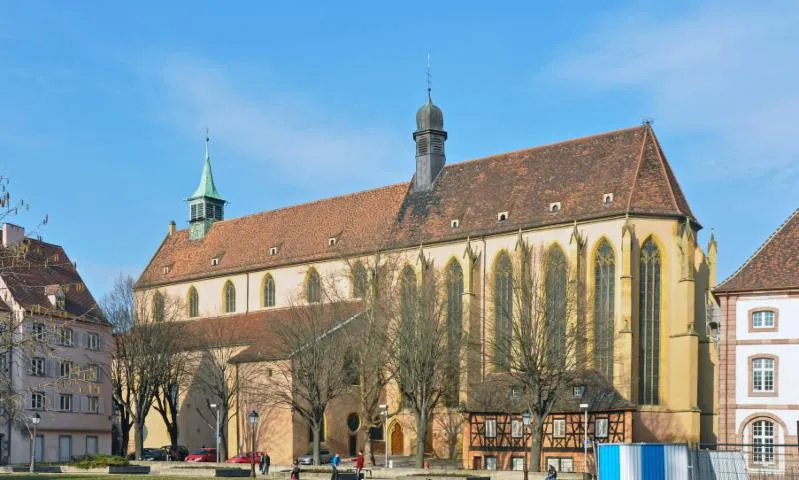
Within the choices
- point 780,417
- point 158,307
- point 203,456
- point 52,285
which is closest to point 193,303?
point 158,307

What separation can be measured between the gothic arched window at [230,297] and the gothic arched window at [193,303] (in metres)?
3.04

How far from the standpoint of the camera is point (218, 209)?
90.5 meters

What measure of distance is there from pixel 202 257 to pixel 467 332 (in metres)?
28.9

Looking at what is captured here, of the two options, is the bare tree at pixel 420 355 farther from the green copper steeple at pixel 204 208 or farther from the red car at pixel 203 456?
the green copper steeple at pixel 204 208

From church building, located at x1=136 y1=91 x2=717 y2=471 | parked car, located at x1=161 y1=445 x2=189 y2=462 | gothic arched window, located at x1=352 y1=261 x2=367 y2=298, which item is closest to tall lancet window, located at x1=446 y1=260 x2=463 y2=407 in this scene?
church building, located at x1=136 y1=91 x2=717 y2=471

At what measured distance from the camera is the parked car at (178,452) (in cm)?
7000

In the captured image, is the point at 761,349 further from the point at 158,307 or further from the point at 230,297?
the point at 158,307

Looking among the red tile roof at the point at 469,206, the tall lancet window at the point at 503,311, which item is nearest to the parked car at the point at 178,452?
the red tile roof at the point at 469,206

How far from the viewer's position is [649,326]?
200 ft

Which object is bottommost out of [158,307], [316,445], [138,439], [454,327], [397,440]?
[397,440]

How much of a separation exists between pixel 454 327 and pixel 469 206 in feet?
28.6

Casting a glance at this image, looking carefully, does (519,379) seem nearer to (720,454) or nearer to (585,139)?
(585,139)

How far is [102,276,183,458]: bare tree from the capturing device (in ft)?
228

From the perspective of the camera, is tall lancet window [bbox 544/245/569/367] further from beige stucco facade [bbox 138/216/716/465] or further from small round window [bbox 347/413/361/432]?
small round window [bbox 347/413/361/432]
